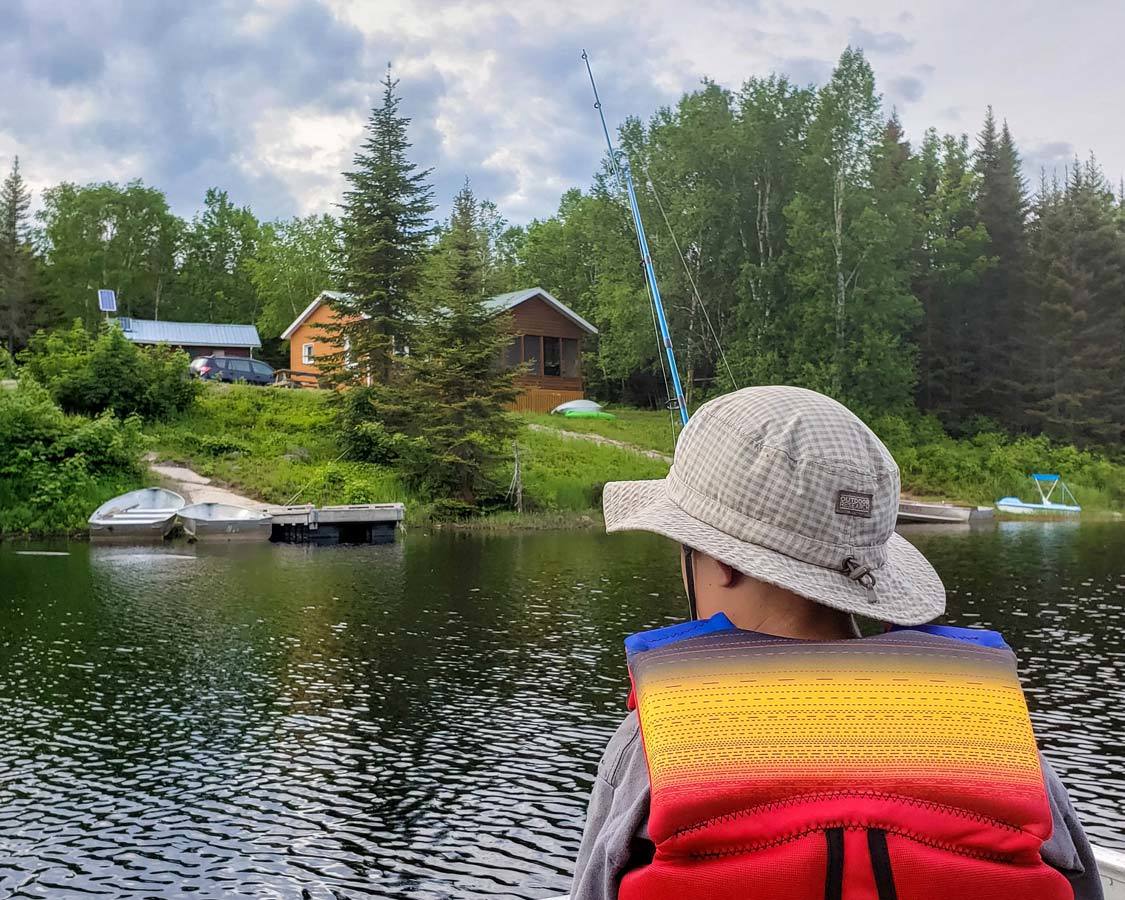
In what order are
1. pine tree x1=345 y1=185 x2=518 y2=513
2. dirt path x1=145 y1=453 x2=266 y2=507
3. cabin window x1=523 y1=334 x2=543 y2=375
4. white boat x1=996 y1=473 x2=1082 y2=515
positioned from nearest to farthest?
1. dirt path x1=145 y1=453 x2=266 y2=507
2. pine tree x1=345 y1=185 x2=518 y2=513
3. white boat x1=996 y1=473 x2=1082 y2=515
4. cabin window x1=523 y1=334 x2=543 y2=375

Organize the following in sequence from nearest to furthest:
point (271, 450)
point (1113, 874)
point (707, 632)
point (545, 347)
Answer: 1. point (707, 632)
2. point (1113, 874)
3. point (271, 450)
4. point (545, 347)

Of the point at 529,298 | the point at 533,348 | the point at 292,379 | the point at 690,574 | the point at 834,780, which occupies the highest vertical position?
the point at 529,298

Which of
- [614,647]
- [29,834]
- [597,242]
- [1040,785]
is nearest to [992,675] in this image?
[1040,785]

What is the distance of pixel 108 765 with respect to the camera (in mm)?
10578

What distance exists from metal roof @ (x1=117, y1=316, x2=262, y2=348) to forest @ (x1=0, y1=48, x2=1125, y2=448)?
17.5 feet

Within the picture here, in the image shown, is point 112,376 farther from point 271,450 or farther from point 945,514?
point 945,514

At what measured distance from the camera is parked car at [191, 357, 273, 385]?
51844mm

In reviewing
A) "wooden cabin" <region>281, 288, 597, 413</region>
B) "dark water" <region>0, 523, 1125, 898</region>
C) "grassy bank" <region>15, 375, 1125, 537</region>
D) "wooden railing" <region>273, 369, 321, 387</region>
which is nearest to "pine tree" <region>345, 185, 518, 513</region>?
"grassy bank" <region>15, 375, 1125, 537</region>

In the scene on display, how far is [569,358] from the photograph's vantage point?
55875 millimetres

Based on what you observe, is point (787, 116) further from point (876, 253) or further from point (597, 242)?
point (597, 242)

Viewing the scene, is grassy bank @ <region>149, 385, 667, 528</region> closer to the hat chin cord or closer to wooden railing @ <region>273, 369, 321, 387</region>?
wooden railing @ <region>273, 369, 321, 387</region>

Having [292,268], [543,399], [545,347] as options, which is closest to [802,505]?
[543,399]

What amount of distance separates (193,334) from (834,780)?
240 ft

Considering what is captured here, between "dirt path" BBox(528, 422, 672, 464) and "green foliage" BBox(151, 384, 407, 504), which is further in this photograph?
"dirt path" BBox(528, 422, 672, 464)
